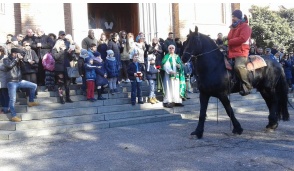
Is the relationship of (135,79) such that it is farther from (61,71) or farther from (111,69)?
(61,71)

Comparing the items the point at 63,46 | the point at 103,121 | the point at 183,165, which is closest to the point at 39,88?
the point at 63,46

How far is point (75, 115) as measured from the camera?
36.2 ft

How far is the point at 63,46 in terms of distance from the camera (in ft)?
39.7

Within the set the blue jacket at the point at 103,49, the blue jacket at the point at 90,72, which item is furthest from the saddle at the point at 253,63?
the blue jacket at the point at 103,49

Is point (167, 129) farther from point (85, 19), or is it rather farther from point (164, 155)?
point (85, 19)

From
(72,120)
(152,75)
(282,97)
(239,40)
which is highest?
(239,40)

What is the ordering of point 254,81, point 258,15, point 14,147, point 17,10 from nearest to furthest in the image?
point 14,147
point 254,81
point 17,10
point 258,15

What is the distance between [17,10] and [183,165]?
1226 centimetres

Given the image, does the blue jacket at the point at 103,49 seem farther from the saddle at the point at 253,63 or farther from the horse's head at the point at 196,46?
the saddle at the point at 253,63

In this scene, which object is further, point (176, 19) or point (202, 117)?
point (176, 19)

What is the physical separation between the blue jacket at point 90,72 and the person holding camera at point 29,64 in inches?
64.7

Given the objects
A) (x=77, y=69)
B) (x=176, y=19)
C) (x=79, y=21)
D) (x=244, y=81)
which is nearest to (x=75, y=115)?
(x=77, y=69)

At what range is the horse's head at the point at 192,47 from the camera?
8531mm

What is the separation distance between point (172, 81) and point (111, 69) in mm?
2209
